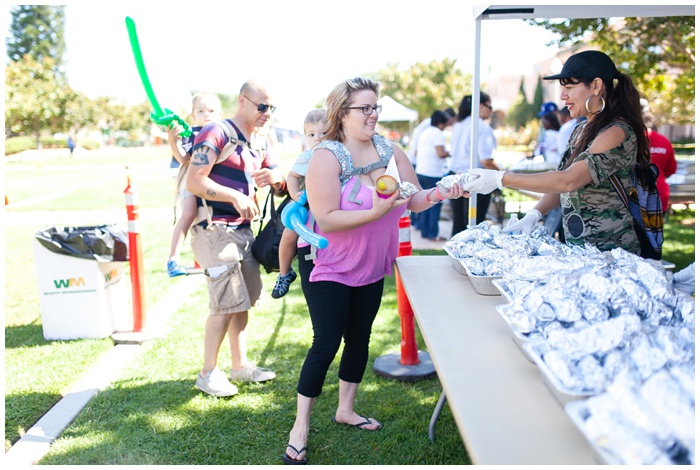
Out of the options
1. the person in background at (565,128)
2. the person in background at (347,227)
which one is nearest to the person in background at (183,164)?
the person in background at (347,227)

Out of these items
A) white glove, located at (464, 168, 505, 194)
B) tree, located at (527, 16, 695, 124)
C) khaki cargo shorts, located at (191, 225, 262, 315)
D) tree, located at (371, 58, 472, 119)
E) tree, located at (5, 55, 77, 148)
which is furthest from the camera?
tree, located at (371, 58, 472, 119)

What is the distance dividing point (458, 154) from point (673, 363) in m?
5.73

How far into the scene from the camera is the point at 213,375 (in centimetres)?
341

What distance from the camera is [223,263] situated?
324cm

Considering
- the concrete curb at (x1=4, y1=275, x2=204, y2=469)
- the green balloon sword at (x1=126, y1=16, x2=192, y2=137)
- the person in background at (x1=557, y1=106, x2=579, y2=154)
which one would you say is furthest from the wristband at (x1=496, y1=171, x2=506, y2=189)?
the person in background at (x1=557, y1=106, x2=579, y2=154)

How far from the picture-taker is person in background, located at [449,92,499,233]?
6.63 meters

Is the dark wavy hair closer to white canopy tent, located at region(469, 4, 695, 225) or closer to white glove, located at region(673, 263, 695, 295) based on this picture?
white glove, located at region(673, 263, 695, 295)

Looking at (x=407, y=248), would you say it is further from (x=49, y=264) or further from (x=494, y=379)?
(x=49, y=264)

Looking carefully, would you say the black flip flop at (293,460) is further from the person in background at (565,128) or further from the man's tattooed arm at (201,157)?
the person in background at (565,128)

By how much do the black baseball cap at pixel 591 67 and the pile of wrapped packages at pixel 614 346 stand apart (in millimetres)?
875

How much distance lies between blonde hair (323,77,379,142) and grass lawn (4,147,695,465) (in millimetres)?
1484

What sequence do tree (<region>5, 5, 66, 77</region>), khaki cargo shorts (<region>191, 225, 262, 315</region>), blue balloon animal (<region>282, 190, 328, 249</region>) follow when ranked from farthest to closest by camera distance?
tree (<region>5, 5, 66, 77</region>)
khaki cargo shorts (<region>191, 225, 262, 315</region>)
blue balloon animal (<region>282, 190, 328, 249</region>)

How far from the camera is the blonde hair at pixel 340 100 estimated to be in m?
Answer: 2.48

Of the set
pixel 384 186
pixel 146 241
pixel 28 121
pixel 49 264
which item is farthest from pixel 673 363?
pixel 28 121
